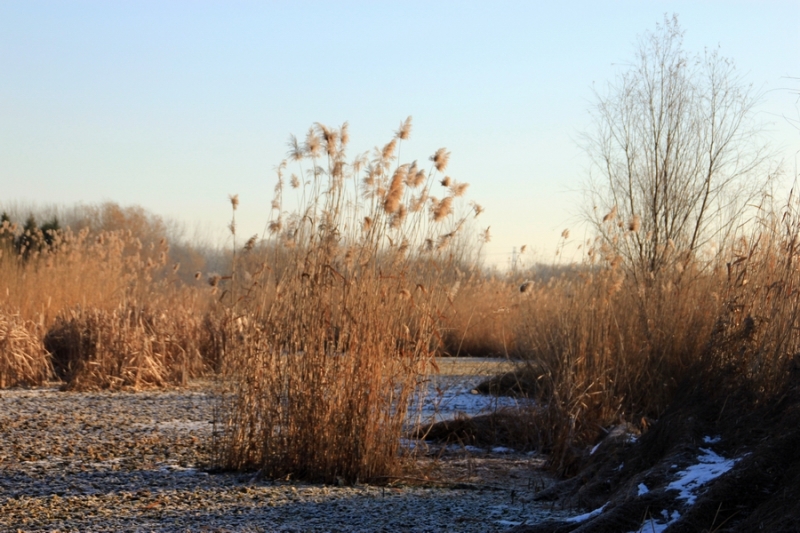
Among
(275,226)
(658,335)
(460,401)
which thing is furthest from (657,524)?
(460,401)

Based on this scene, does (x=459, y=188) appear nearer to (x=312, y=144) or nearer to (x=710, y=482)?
(x=312, y=144)

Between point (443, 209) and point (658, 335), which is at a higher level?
point (443, 209)

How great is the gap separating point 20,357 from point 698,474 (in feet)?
26.7

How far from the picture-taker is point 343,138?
5156 millimetres

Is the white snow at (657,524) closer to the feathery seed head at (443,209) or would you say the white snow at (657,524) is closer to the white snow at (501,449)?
the feathery seed head at (443,209)

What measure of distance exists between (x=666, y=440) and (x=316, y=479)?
2.10 metres

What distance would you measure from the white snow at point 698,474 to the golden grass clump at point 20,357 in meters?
8.02

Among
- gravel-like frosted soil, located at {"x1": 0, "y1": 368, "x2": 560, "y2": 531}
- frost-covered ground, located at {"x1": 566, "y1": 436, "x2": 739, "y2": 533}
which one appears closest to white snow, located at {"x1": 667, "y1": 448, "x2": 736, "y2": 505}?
frost-covered ground, located at {"x1": 566, "y1": 436, "x2": 739, "y2": 533}

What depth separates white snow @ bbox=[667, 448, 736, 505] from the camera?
332 centimetres

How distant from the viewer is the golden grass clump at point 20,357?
9.16 m

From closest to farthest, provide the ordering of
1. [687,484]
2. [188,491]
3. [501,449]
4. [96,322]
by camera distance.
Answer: [687,484] → [188,491] → [501,449] → [96,322]

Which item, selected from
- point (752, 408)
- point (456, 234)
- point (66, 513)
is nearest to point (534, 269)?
point (456, 234)

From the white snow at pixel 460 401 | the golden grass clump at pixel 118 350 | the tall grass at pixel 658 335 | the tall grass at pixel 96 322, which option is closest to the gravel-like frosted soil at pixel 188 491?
the tall grass at pixel 658 335

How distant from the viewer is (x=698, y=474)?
3.47m
